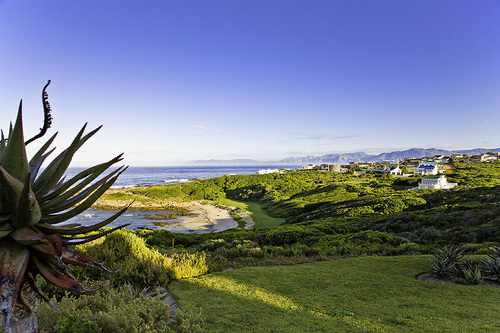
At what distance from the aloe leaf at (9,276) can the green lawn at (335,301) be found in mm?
2579

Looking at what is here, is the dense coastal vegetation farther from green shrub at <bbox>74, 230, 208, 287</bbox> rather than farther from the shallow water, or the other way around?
the shallow water

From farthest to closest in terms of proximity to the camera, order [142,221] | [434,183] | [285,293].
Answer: [142,221] → [434,183] → [285,293]

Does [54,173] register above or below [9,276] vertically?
above

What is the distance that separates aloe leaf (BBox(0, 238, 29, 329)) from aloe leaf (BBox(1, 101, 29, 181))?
0.51 m

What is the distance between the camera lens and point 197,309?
14.3ft

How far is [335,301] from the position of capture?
4828 mm

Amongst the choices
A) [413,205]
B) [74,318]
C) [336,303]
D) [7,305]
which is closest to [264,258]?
[336,303]

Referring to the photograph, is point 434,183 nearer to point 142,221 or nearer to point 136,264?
point 142,221

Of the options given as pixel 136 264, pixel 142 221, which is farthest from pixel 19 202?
pixel 142 221

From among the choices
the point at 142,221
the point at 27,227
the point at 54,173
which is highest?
the point at 54,173

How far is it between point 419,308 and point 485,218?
12.9 m

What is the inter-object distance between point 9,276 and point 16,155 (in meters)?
0.80

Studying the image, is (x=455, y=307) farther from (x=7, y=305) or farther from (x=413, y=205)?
(x=413, y=205)

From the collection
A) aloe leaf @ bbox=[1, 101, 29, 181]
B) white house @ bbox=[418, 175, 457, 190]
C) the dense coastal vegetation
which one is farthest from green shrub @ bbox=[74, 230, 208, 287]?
white house @ bbox=[418, 175, 457, 190]
